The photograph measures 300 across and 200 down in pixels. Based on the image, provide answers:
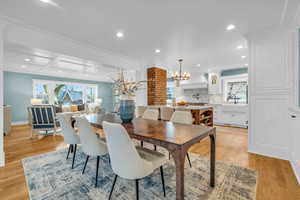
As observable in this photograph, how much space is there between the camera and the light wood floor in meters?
1.52

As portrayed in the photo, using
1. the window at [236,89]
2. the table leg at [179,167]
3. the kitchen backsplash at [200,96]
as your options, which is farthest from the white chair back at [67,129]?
the window at [236,89]

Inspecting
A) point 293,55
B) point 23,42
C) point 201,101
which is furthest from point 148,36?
point 201,101

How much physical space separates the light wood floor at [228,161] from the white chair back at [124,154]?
1.25m

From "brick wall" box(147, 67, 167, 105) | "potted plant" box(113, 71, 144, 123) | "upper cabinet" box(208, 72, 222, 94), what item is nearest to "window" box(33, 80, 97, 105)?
"brick wall" box(147, 67, 167, 105)

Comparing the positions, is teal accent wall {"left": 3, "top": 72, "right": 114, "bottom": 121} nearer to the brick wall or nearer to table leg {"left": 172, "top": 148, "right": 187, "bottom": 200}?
the brick wall

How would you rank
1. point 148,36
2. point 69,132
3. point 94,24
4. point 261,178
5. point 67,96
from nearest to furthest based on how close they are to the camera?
point 261,178 → point 69,132 → point 94,24 → point 148,36 → point 67,96

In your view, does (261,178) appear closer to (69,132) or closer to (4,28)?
(69,132)

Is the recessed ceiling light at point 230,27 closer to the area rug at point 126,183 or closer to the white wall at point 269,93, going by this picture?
Answer: the white wall at point 269,93

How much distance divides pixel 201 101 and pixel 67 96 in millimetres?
7107

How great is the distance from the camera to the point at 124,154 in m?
1.16

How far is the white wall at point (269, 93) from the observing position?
2325 mm

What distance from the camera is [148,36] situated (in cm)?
278

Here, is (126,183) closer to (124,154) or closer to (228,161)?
(124,154)

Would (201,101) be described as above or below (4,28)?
below
